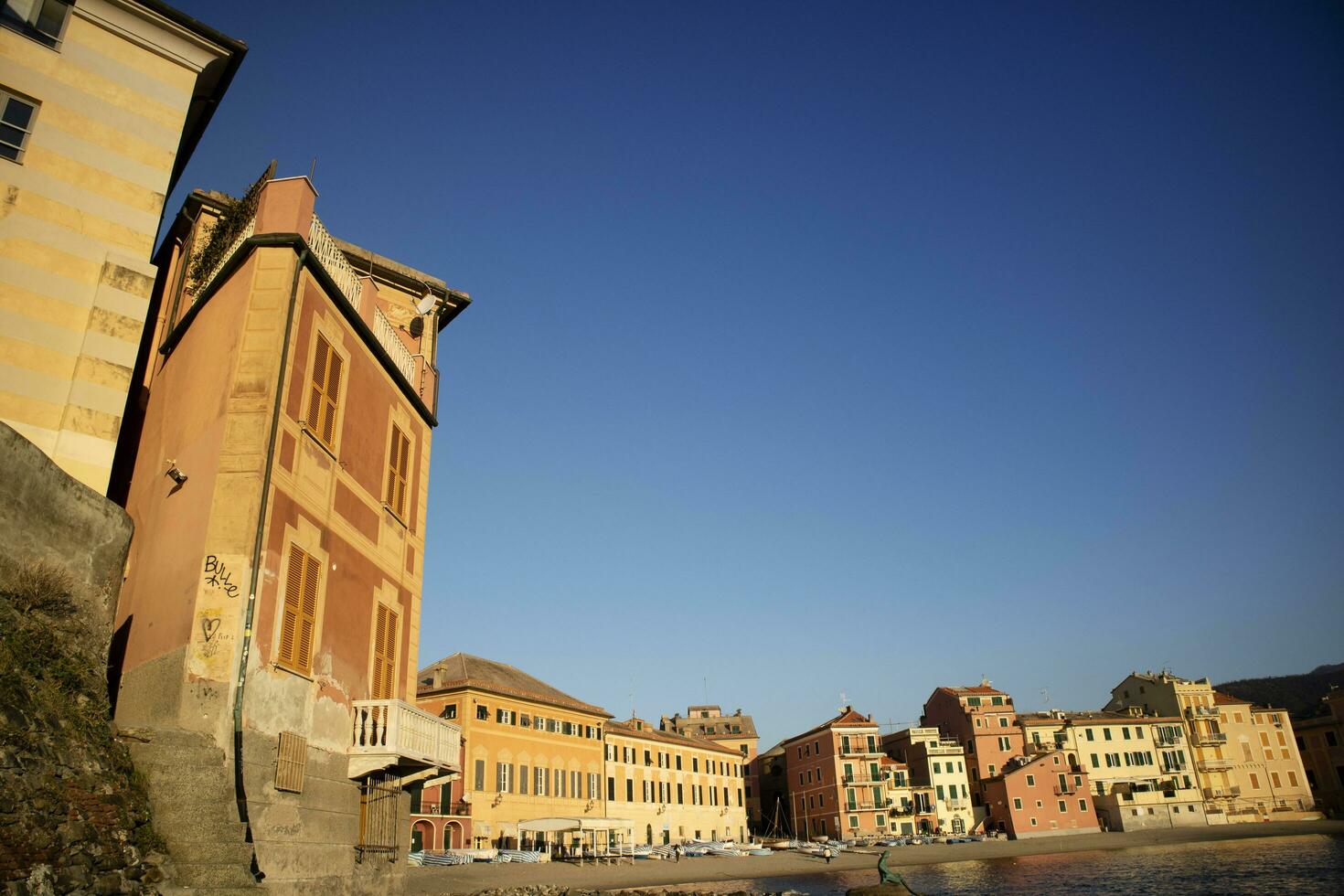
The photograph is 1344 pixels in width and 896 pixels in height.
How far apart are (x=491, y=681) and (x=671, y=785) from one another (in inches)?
912

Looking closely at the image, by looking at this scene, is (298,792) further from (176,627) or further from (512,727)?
(512,727)

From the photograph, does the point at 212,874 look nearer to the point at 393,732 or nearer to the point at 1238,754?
the point at 393,732

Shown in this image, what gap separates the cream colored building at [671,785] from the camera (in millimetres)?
66188

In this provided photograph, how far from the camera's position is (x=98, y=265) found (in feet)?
51.1

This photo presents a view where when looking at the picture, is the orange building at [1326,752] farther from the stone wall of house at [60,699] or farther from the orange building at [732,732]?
the stone wall of house at [60,699]

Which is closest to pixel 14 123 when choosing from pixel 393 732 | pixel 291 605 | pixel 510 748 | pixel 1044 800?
pixel 291 605

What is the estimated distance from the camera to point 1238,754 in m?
Answer: 83.7

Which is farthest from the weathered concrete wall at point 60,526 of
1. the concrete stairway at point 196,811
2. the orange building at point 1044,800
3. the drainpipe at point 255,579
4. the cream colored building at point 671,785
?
the orange building at point 1044,800

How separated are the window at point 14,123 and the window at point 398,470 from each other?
311 inches

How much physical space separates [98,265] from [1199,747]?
310 ft

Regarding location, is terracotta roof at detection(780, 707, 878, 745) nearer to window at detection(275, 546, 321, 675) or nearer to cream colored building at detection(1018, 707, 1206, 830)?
cream colored building at detection(1018, 707, 1206, 830)

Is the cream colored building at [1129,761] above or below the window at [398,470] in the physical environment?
below

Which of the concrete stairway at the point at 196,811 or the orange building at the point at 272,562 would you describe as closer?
the concrete stairway at the point at 196,811

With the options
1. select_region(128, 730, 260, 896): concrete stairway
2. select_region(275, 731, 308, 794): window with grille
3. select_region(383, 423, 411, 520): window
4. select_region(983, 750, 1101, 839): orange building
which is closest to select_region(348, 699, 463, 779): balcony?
select_region(275, 731, 308, 794): window with grille
